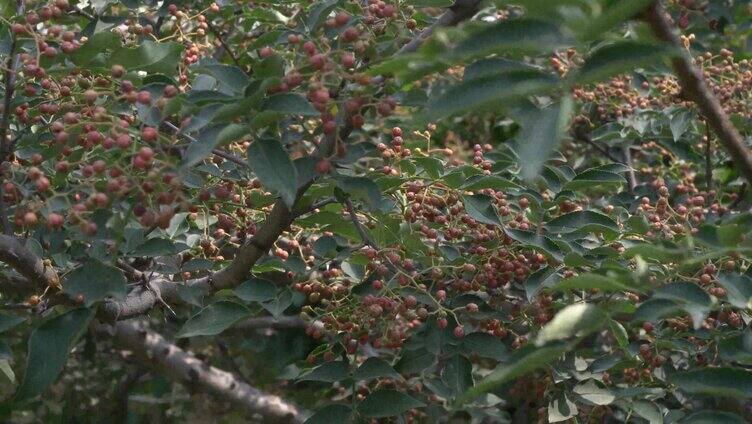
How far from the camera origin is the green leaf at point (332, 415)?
1.72m

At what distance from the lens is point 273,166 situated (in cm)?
135

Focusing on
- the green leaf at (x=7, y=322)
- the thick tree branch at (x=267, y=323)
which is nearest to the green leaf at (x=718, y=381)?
the green leaf at (x=7, y=322)

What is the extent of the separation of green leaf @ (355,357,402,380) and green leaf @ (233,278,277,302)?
0.21 metres

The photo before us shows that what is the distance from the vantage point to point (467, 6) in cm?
A: 158

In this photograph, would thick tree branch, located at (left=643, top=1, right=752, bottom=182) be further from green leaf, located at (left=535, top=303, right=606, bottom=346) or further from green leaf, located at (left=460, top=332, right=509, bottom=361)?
green leaf, located at (left=460, top=332, right=509, bottom=361)

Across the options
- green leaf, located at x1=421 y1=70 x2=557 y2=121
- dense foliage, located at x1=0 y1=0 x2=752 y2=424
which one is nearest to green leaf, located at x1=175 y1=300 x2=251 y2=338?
dense foliage, located at x1=0 y1=0 x2=752 y2=424

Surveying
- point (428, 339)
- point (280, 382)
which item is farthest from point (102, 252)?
point (280, 382)

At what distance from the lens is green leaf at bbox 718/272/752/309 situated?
142 centimetres

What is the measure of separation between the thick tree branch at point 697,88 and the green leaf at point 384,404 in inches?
27.4

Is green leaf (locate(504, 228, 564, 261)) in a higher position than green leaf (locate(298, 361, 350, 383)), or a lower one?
higher

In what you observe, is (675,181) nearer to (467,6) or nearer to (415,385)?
(415,385)

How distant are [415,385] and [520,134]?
0.99 m

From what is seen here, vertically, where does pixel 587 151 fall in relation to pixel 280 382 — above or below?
above

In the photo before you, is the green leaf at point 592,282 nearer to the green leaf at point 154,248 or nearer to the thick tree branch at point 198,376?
the green leaf at point 154,248
